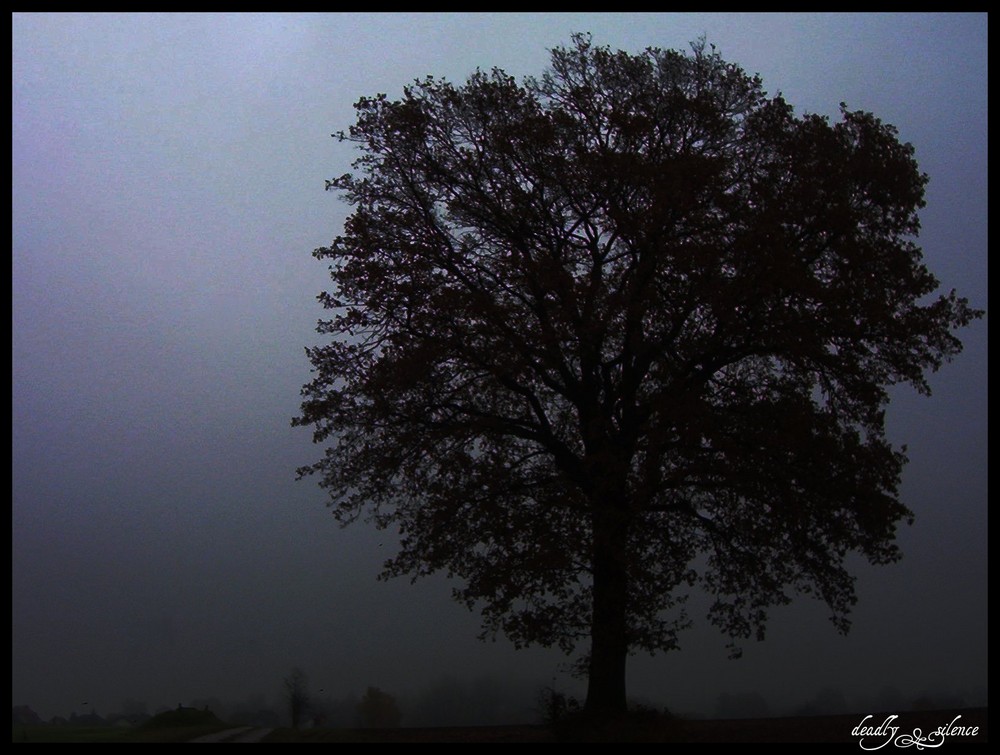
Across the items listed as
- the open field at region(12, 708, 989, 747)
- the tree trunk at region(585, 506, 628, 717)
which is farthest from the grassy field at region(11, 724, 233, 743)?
the tree trunk at region(585, 506, 628, 717)

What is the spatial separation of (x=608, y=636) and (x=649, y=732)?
1.65 meters

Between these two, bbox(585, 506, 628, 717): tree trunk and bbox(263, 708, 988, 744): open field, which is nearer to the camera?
bbox(263, 708, 988, 744): open field

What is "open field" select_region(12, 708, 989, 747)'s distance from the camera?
15.2 metres

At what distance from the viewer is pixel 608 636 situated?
16719 mm

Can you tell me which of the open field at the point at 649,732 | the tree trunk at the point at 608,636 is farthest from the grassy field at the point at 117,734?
the tree trunk at the point at 608,636

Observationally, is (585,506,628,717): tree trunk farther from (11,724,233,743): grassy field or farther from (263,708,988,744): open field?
(11,724,233,743): grassy field

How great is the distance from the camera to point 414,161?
1900 cm

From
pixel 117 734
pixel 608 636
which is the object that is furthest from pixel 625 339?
pixel 117 734

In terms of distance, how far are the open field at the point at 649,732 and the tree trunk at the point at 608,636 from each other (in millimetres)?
580

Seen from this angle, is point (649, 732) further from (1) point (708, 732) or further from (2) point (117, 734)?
(2) point (117, 734)

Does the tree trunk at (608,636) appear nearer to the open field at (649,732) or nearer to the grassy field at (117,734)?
the open field at (649,732)

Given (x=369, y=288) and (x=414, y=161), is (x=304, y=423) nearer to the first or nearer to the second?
(x=369, y=288)

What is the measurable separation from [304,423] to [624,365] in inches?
231

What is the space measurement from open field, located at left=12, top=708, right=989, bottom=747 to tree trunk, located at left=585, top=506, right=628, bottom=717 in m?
0.58
